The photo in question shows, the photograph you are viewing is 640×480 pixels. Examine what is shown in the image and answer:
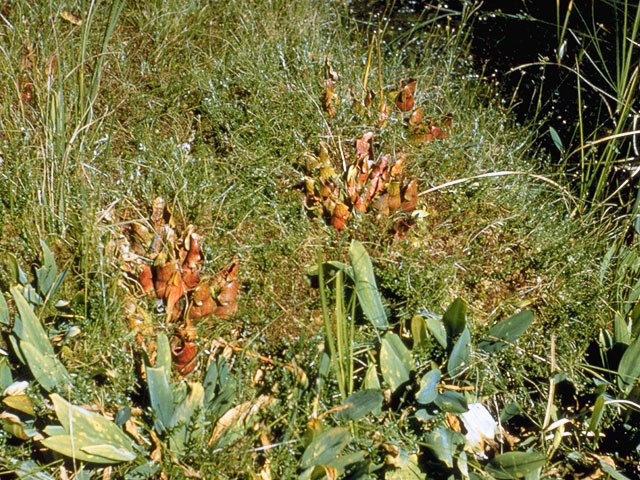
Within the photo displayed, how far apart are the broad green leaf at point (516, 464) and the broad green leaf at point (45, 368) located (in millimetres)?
1194

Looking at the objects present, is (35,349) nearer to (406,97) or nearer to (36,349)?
(36,349)

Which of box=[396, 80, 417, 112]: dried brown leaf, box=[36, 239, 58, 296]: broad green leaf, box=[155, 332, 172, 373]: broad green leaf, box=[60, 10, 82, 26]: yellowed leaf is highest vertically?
box=[60, 10, 82, 26]: yellowed leaf

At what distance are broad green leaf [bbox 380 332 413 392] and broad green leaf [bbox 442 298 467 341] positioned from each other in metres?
0.16

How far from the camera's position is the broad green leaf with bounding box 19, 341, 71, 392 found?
73.0 inches

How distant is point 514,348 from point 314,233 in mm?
788

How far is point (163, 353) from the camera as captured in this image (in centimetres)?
192

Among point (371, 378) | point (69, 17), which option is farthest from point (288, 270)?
point (69, 17)

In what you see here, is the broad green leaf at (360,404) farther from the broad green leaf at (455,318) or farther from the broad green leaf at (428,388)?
the broad green leaf at (455,318)

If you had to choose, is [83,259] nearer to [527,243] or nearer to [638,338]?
[527,243]

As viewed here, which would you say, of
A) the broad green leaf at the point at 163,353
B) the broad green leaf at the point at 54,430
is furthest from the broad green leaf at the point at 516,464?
the broad green leaf at the point at 54,430

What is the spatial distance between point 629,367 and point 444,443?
648mm

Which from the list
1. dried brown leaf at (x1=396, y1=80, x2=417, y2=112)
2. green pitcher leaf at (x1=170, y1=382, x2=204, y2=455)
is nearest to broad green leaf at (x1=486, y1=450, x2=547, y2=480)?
green pitcher leaf at (x1=170, y1=382, x2=204, y2=455)

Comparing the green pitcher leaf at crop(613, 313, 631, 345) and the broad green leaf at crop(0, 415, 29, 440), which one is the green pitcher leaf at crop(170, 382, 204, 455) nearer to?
the broad green leaf at crop(0, 415, 29, 440)

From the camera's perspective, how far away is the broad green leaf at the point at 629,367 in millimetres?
2127
